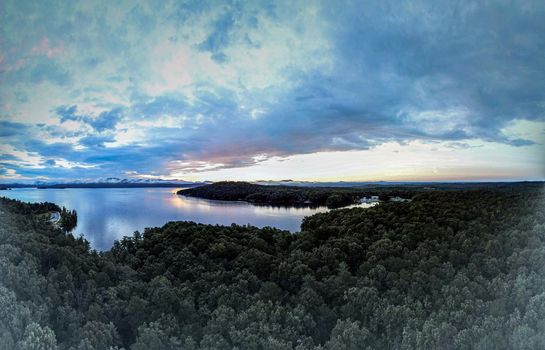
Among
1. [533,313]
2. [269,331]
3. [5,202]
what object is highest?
[5,202]

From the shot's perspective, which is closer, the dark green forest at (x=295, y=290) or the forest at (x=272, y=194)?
the dark green forest at (x=295, y=290)

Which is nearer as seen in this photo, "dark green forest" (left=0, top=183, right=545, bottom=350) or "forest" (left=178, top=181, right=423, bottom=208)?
"dark green forest" (left=0, top=183, right=545, bottom=350)

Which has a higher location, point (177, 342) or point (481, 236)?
point (481, 236)

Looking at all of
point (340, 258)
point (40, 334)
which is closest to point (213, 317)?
point (40, 334)

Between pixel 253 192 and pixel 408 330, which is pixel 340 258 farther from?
pixel 253 192

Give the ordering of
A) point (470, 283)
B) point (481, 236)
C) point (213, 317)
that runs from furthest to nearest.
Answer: point (481, 236) → point (470, 283) → point (213, 317)

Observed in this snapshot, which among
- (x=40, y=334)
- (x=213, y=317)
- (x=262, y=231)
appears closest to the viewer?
(x=40, y=334)

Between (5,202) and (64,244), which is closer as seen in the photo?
(64,244)
